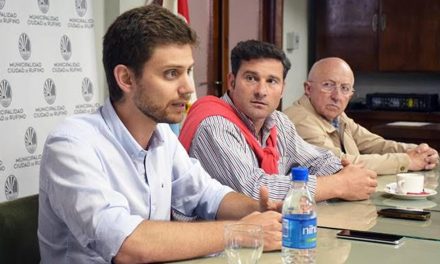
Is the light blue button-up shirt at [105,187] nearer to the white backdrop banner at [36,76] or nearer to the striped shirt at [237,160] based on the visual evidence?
the striped shirt at [237,160]

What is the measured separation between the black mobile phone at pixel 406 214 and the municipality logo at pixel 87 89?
1789 millimetres

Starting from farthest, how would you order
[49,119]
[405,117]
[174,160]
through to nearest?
1. [405,117]
2. [49,119]
3. [174,160]

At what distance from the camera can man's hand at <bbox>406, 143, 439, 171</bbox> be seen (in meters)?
2.96

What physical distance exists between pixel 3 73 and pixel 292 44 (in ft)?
11.8

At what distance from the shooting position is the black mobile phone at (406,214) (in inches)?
78.6

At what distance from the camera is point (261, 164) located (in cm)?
254

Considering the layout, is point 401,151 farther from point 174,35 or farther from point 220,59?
point 220,59

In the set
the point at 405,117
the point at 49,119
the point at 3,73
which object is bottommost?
the point at 405,117

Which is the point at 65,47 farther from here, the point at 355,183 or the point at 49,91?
the point at 355,183

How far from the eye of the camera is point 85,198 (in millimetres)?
1586

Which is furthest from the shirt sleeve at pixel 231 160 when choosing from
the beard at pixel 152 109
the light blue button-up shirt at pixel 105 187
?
the beard at pixel 152 109

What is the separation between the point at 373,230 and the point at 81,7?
2.05 meters

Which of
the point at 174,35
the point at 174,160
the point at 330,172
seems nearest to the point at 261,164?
the point at 330,172

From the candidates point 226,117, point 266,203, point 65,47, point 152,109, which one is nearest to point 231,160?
point 226,117
